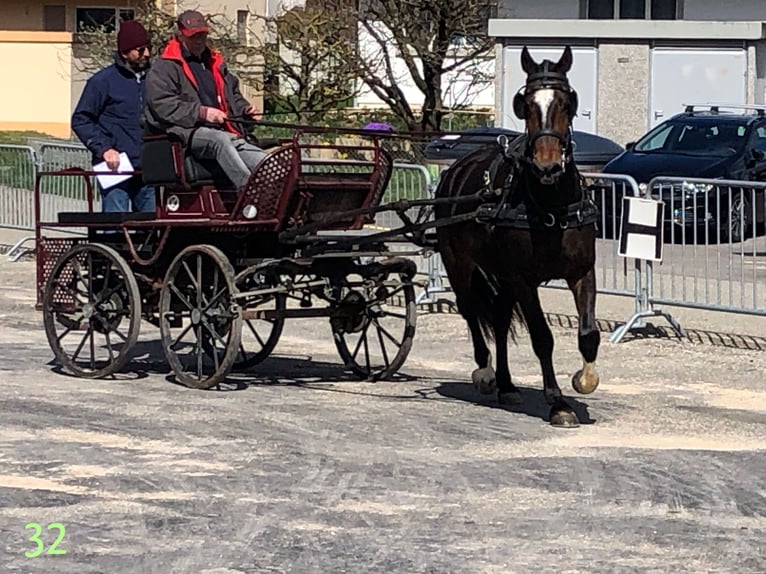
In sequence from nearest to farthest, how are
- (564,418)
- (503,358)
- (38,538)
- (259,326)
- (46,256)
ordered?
A: (38,538), (564,418), (503,358), (46,256), (259,326)

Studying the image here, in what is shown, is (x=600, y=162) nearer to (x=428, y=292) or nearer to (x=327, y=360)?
(x=428, y=292)

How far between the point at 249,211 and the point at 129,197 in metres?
2.21

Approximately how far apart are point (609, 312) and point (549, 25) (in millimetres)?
16619

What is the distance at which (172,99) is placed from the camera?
1006 cm

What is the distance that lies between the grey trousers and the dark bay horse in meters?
1.29

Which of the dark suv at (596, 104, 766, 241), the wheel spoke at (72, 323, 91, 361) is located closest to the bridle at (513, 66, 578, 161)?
the wheel spoke at (72, 323, 91, 361)

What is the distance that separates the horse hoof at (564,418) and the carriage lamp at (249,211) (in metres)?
2.19

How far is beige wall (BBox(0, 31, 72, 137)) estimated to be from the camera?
1817 inches

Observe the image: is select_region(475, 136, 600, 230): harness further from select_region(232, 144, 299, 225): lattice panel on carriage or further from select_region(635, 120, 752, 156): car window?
select_region(635, 120, 752, 156): car window

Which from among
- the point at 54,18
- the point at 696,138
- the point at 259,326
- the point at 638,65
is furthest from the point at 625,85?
the point at 54,18

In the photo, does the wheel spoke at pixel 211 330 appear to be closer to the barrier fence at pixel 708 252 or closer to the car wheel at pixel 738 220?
the barrier fence at pixel 708 252

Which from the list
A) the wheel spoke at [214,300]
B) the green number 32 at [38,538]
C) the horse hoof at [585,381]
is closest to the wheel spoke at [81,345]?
the wheel spoke at [214,300]

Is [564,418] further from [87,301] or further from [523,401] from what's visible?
[87,301]

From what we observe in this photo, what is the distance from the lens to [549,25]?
1173 inches
